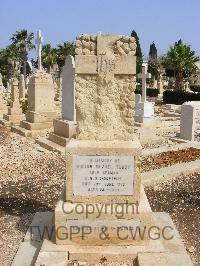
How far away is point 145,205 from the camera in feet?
13.0

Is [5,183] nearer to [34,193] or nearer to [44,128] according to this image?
[34,193]

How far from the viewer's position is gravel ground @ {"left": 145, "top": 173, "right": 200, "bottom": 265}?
179 inches

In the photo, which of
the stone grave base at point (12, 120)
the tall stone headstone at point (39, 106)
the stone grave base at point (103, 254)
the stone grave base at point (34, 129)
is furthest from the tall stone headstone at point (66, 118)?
the stone grave base at point (103, 254)

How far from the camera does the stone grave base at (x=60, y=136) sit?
980cm

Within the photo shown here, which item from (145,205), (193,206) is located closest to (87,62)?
(145,205)

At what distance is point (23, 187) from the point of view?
21.3ft

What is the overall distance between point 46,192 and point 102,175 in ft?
8.12

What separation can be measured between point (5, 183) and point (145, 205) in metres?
3.68

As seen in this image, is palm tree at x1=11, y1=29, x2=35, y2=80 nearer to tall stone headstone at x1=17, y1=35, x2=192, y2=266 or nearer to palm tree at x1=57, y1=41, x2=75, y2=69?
palm tree at x1=57, y1=41, x2=75, y2=69

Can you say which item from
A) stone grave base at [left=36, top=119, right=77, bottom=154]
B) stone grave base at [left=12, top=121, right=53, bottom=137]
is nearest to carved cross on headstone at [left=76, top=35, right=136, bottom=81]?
stone grave base at [left=36, top=119, right=77, bottom=154]

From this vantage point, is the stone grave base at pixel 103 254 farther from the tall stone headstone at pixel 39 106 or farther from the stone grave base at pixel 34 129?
the tall stone headstone at pixel 39 106

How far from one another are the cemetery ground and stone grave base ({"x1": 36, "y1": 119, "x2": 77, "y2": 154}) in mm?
345

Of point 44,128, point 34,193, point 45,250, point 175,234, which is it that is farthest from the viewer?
point 44,128

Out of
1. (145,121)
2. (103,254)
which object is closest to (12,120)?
(145,121)
